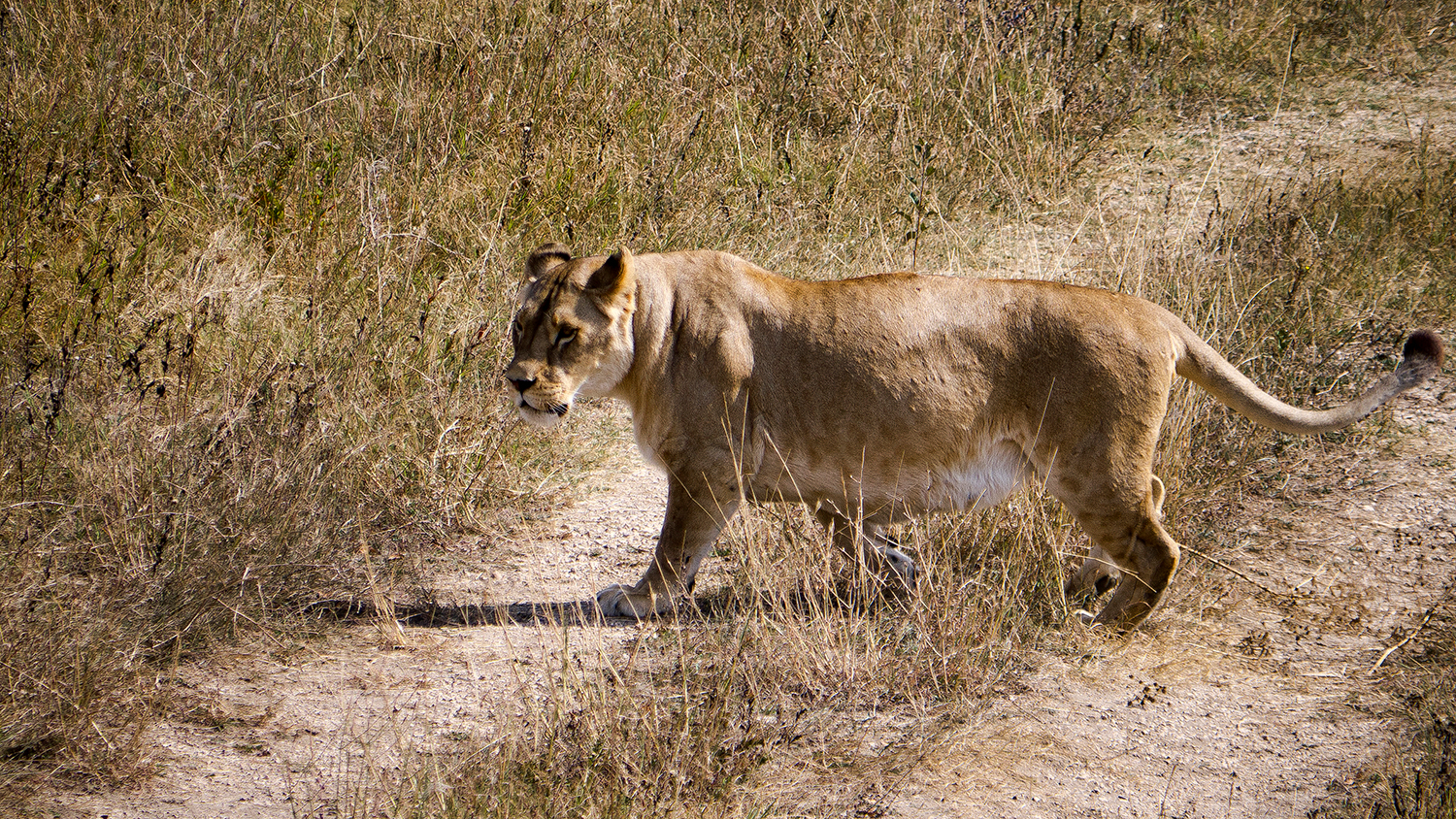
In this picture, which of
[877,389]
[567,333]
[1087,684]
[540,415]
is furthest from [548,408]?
[1087,684]

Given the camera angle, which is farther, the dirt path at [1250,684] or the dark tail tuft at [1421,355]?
the dark tail tuft at [1421,355]

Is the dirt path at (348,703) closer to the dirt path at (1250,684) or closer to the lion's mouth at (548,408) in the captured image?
the lion's mouth at (548,408)

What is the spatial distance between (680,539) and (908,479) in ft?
2.76

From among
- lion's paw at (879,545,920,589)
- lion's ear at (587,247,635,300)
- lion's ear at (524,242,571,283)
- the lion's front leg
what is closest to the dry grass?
lion's paw at (879,545,920,589)

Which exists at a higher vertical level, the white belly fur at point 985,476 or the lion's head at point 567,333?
the lion's head at point 567,333

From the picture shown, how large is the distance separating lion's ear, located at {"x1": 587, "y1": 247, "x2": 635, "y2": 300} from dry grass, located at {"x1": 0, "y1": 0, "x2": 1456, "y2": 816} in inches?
40.5

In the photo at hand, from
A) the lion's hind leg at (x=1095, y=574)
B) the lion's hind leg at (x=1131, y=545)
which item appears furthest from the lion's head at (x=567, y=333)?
the lion's hind leg at (x=1095, y=574)

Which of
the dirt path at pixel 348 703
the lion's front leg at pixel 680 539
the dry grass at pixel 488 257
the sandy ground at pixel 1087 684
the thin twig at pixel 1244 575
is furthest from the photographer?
the thin twig at pixel 1244 575

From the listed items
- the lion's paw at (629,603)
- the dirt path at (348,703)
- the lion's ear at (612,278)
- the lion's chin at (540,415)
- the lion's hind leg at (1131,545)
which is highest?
the lion's ear at (612,278)

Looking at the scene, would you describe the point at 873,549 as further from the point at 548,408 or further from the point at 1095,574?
the point at 548,408

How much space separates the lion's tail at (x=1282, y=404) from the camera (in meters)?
4.23

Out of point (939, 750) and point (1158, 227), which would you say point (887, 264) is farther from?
point (939, 750)

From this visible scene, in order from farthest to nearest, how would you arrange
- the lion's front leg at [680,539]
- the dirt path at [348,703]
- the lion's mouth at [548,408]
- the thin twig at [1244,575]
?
1. the thin twig at [1244,575]
2. the lion's front leg at [680,539]
3. the lion's mouth at [548,408]
4. the dirt path at [348,703]

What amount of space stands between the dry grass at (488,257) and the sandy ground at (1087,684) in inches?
7.9
